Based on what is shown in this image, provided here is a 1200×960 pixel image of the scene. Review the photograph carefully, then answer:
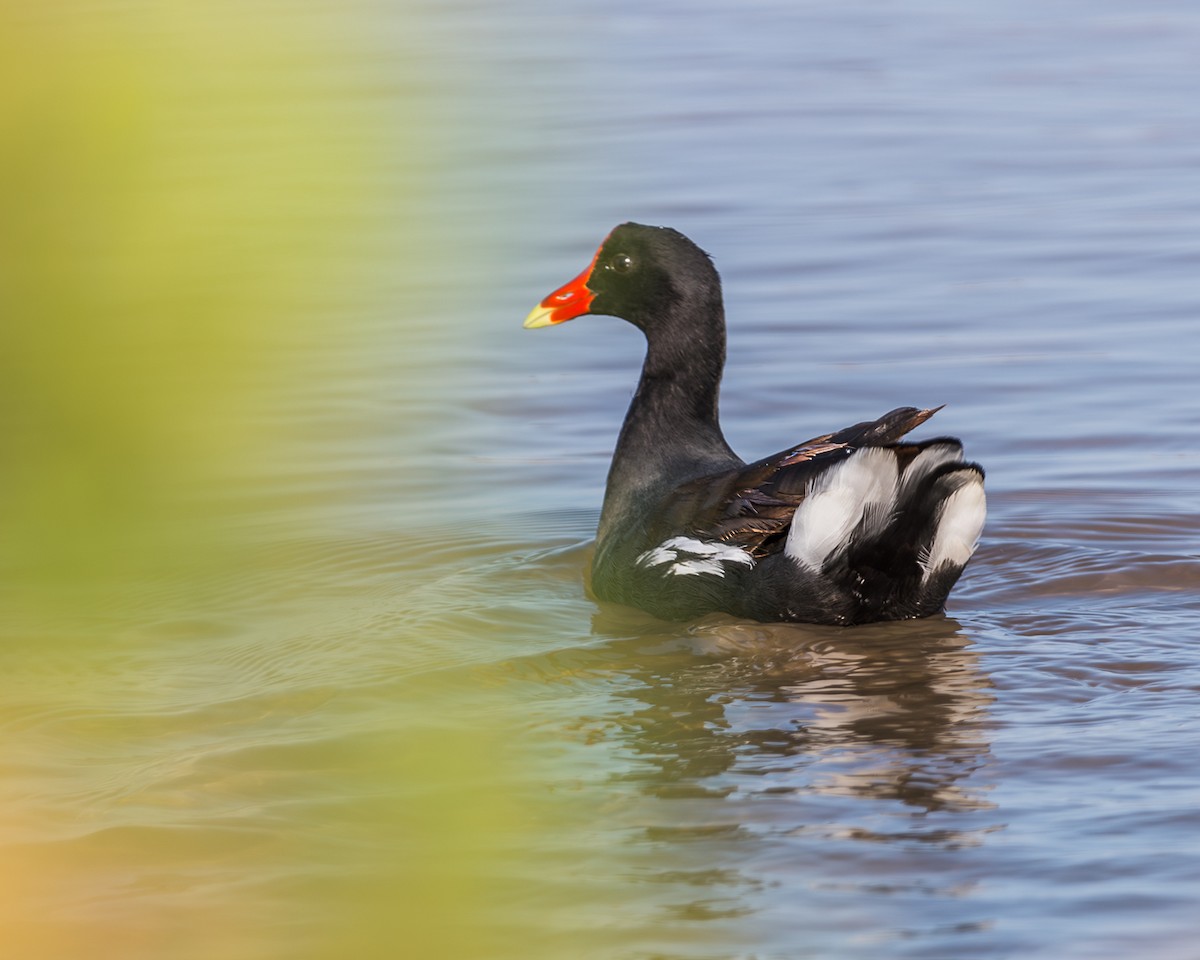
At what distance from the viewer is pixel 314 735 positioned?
491 cm

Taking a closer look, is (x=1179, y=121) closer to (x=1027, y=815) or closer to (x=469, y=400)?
(x=469, y=400)

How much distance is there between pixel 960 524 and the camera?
18.4ft

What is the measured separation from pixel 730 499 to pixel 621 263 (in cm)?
146

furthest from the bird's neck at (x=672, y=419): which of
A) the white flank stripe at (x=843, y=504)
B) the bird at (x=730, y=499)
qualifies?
the white flank stripe at (x=843, y=504)

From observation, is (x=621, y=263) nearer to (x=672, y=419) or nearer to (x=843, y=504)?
(x=672, y=419)

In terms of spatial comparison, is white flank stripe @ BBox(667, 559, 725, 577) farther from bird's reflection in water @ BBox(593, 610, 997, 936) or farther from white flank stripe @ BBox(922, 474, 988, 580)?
white flank stripe @ BBox(922, 474, 988, 580)

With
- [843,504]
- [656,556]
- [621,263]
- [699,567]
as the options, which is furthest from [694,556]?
[621,263]

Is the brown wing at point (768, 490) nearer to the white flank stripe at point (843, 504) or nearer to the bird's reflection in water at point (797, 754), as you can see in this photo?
the white flank stripe at point (843, 504)

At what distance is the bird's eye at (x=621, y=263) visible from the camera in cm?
689

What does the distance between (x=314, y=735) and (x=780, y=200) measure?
8.70 m

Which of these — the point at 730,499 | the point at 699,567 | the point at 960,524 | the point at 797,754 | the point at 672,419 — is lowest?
the point at 797,754

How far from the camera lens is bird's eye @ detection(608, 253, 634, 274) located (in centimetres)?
689

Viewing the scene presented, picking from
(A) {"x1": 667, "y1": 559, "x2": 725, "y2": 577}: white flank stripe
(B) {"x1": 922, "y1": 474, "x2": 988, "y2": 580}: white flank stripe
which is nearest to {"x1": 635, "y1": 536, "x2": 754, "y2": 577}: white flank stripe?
(A) {"x1": 667, "y1": 559, "x2": 725, "y2": 577}: white flank stripe

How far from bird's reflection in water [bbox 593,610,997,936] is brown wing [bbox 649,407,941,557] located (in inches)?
13.2
